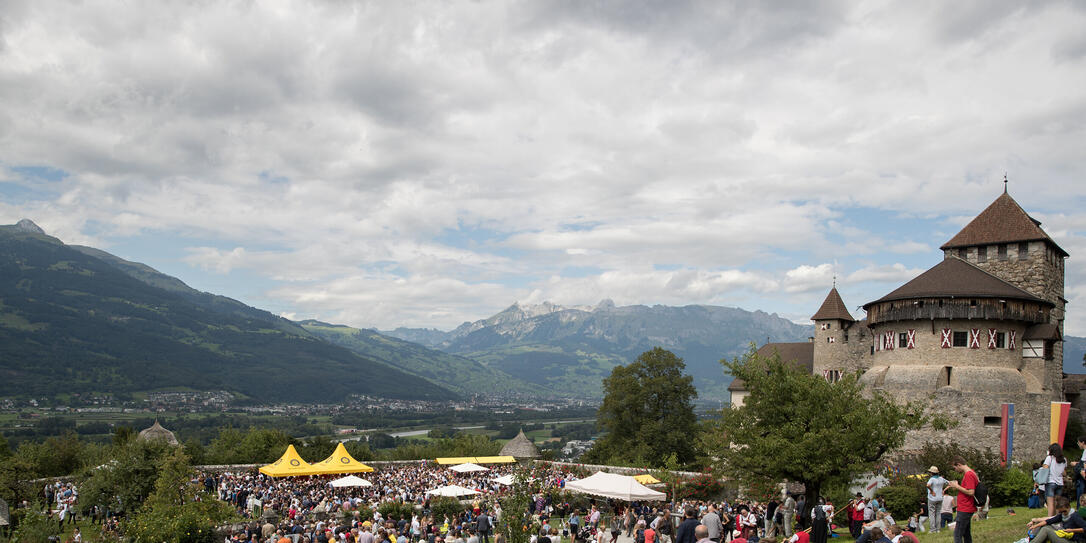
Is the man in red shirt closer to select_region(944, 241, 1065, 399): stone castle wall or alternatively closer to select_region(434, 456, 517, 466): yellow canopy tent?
select_region(434, 456, 517, 466): yellow canopy tent

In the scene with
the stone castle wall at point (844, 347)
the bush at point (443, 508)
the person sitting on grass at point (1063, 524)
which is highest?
the stone castle wall at point (844, 347)

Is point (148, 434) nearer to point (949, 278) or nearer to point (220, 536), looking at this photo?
point (220, 536)

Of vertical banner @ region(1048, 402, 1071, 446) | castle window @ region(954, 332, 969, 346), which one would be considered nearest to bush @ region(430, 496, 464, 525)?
vertical banner @ region(1048, 402, 1071, 446)

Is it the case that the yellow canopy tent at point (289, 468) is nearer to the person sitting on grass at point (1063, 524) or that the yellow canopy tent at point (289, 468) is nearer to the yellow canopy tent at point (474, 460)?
the yellow canopy tent at point (474, 460)

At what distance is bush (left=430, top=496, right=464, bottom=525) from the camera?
102 ft

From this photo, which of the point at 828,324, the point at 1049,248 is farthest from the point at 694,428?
the point at 1049,248

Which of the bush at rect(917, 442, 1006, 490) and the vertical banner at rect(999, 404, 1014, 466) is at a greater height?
the vertical banner at rect(999, 404, 1014, 466)

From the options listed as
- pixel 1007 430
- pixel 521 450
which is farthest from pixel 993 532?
pixel 521 450

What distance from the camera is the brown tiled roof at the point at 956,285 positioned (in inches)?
1540

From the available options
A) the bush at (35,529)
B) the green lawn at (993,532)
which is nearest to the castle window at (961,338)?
the green lawn at (993,532)

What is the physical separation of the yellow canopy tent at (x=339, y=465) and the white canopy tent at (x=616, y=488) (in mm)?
18281

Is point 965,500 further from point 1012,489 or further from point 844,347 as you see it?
point 844,347

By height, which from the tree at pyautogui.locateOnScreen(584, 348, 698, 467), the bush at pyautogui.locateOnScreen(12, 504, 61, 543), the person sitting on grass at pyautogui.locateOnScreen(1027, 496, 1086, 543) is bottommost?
the bush at pyautogui.locateOnScreen(12, 504, 61, 543)

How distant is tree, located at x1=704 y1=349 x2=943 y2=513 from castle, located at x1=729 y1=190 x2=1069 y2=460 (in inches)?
Result: 323
